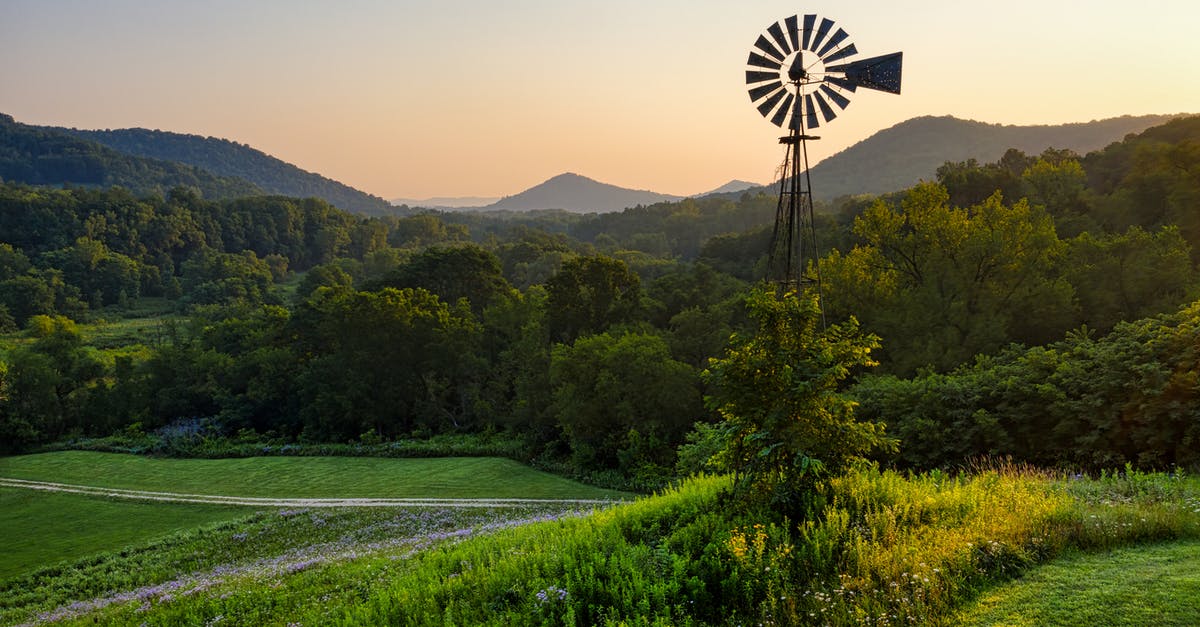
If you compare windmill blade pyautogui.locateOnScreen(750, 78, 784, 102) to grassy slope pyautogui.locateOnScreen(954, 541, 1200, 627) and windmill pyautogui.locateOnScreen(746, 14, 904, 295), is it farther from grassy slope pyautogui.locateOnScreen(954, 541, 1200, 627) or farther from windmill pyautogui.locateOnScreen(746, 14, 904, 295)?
grassy slope pyautogui.locateOnScreen(954, 541, 1200, 627)

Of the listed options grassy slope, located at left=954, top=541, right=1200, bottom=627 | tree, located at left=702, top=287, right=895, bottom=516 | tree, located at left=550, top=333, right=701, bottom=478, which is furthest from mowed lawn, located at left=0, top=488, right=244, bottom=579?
grassy slope, located at left=954, top=541, right=1200, bottom=627

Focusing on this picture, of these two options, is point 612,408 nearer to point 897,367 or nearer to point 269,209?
point 897,367

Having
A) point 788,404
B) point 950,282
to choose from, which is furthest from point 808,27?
point 950,282

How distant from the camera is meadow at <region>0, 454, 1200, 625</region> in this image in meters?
7.68

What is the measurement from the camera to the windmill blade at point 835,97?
15.3 meters

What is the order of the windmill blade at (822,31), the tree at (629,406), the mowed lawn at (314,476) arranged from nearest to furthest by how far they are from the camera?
the windmill blade at (822,31), the mowed lawn at (314,476), the tree at (629,406)

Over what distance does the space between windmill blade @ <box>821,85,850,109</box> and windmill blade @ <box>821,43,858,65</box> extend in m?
0.63

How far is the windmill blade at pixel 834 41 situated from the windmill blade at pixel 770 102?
1.27 meters

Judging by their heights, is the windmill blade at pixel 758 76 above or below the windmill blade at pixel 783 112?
above

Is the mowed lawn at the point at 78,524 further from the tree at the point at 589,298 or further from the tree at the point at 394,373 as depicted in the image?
the tree at the point at 589,298

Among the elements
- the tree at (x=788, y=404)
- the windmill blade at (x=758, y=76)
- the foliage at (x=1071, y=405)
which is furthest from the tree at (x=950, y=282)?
the tree at (x=788, y=404)

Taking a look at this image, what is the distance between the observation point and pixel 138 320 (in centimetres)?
10194

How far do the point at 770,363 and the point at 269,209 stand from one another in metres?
175

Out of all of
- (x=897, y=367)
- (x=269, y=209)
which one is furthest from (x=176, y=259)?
(x=897, y=367)
